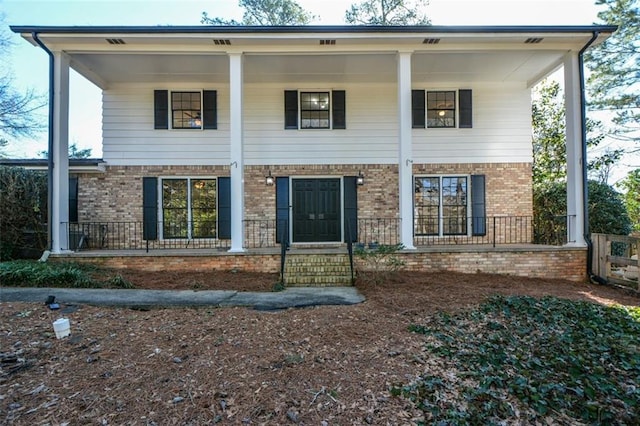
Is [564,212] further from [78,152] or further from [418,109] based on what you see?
[78,152]

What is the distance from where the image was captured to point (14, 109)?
1349 cm

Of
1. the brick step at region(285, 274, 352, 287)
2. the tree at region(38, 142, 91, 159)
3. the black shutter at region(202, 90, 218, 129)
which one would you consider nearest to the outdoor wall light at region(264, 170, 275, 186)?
the black shutter at region(202, 90, 218, 129)

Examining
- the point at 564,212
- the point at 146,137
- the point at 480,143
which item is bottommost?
the point at 564,212

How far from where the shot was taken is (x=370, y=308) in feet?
16.1

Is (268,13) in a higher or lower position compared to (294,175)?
higher

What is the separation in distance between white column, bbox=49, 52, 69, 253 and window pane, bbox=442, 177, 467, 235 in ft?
32.8

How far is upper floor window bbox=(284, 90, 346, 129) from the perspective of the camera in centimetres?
966

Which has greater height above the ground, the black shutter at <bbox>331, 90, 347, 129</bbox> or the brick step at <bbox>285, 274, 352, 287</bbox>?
the black shutter at <bbox>331, 90, 347, 129</bbox>

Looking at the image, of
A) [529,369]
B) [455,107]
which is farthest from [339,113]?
[529,369]

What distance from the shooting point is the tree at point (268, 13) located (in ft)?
56.6

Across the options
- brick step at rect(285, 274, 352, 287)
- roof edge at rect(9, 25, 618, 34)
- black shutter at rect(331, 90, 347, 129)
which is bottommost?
brick step at rect(285, 274, 352, 287)

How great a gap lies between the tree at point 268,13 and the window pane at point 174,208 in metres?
11.8

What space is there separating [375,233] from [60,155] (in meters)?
8.20

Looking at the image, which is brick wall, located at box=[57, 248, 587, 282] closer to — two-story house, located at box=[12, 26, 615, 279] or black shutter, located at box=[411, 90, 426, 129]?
two-story house, located at box=[12, 26, 615, 279]
